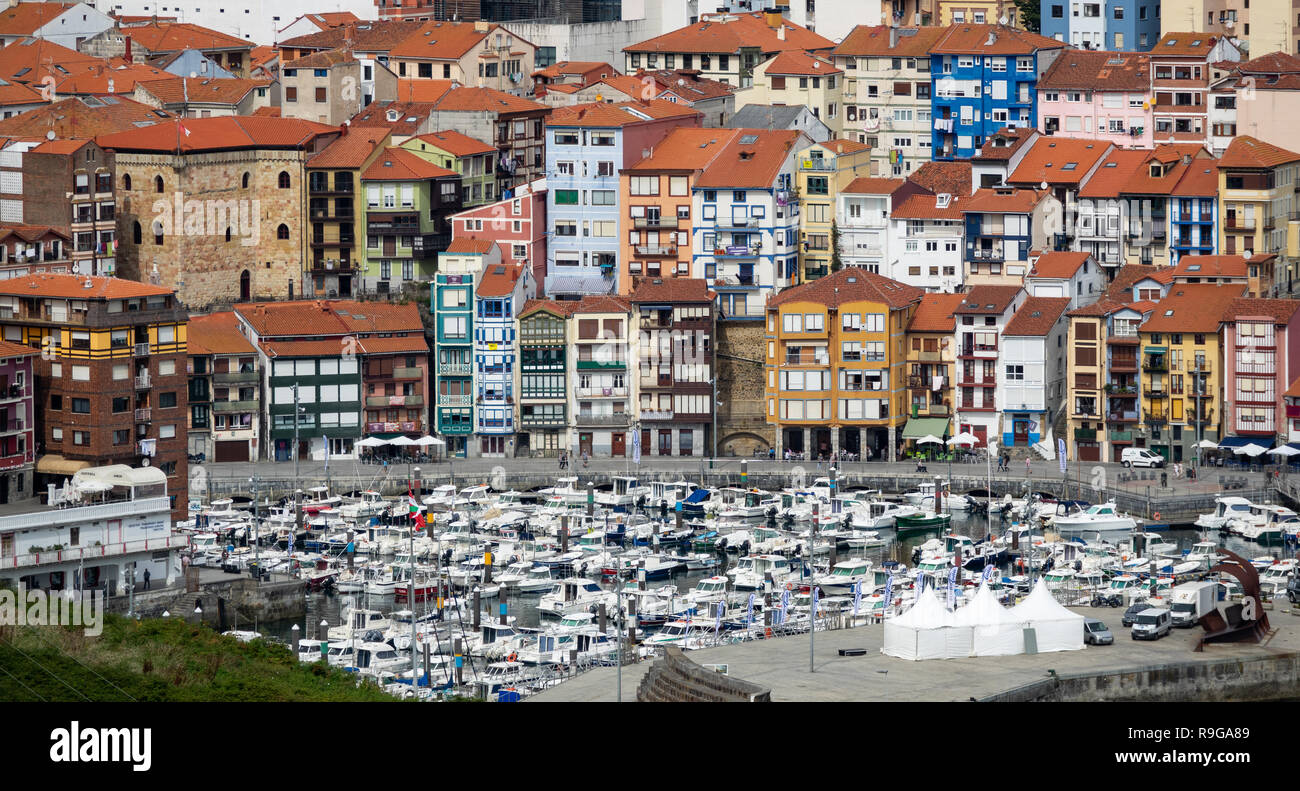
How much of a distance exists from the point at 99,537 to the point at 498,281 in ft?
68.2

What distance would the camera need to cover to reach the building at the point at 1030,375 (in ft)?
271

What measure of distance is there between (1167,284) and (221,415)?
87.3 feet

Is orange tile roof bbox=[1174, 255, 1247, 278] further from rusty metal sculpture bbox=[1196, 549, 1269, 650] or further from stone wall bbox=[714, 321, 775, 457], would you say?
rusty metal sculpture bbox=[1196, 549, 1269, 650]

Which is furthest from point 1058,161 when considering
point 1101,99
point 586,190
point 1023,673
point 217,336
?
point 1023,673

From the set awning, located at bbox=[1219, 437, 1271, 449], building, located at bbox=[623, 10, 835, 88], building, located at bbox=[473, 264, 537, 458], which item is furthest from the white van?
building, located at bbox=[623, 10, 835, 88]

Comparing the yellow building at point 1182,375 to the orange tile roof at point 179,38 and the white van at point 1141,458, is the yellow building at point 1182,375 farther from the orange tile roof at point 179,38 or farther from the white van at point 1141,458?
the orange tile roof at point 179,38

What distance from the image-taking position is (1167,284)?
3282 inches

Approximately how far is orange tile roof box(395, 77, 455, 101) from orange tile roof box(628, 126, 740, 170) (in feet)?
43.1

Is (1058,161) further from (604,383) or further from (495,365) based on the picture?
(495,365)

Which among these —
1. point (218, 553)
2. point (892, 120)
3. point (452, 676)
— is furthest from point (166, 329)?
point (892, 120)

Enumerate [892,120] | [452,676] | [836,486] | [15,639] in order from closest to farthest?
[15,639]
[452,676]
[836,486]
[892,120]

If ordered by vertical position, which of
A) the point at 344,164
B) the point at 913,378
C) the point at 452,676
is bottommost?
the point at 452,676
